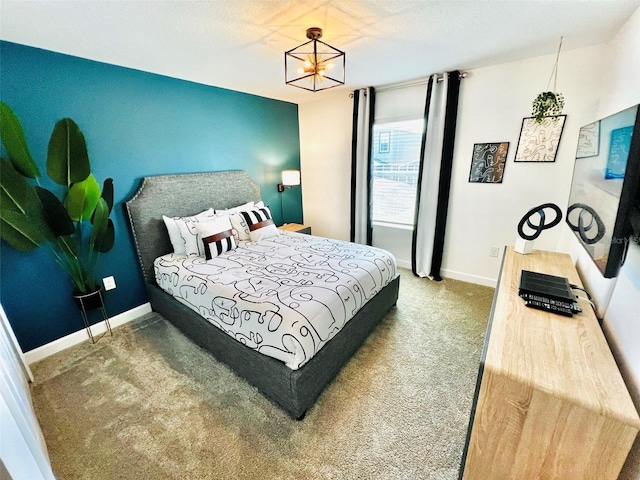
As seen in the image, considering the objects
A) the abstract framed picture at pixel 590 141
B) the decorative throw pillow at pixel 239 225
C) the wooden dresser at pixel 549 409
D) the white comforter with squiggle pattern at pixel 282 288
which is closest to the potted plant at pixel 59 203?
the white comforter with squiggle pattern at pixel 282 288

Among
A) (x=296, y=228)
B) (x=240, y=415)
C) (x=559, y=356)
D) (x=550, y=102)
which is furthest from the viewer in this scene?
(x=296, y=228)

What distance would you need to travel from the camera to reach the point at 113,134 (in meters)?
2.35

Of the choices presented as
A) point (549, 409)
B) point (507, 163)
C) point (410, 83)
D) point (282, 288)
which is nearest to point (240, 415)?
point (282, 288)

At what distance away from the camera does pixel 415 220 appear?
3332mm

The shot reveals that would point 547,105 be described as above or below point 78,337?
above

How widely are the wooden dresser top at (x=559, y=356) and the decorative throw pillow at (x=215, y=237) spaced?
2.25 metres

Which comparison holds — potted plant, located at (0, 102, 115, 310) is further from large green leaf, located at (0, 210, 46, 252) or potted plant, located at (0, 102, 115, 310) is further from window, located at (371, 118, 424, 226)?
window, located at (371, 118, 424, 226)

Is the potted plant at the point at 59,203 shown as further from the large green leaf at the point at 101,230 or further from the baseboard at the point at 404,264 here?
the baseboard at the point at 404,264

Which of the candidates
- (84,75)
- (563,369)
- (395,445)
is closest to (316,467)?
(395,445)

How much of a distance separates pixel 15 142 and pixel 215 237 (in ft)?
4.64

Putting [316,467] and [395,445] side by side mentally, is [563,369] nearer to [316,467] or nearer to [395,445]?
[395,445]

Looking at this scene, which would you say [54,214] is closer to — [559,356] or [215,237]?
[215,237]

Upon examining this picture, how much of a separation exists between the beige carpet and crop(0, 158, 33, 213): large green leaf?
49.1 inches

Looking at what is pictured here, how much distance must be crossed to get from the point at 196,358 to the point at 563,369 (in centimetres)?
222
